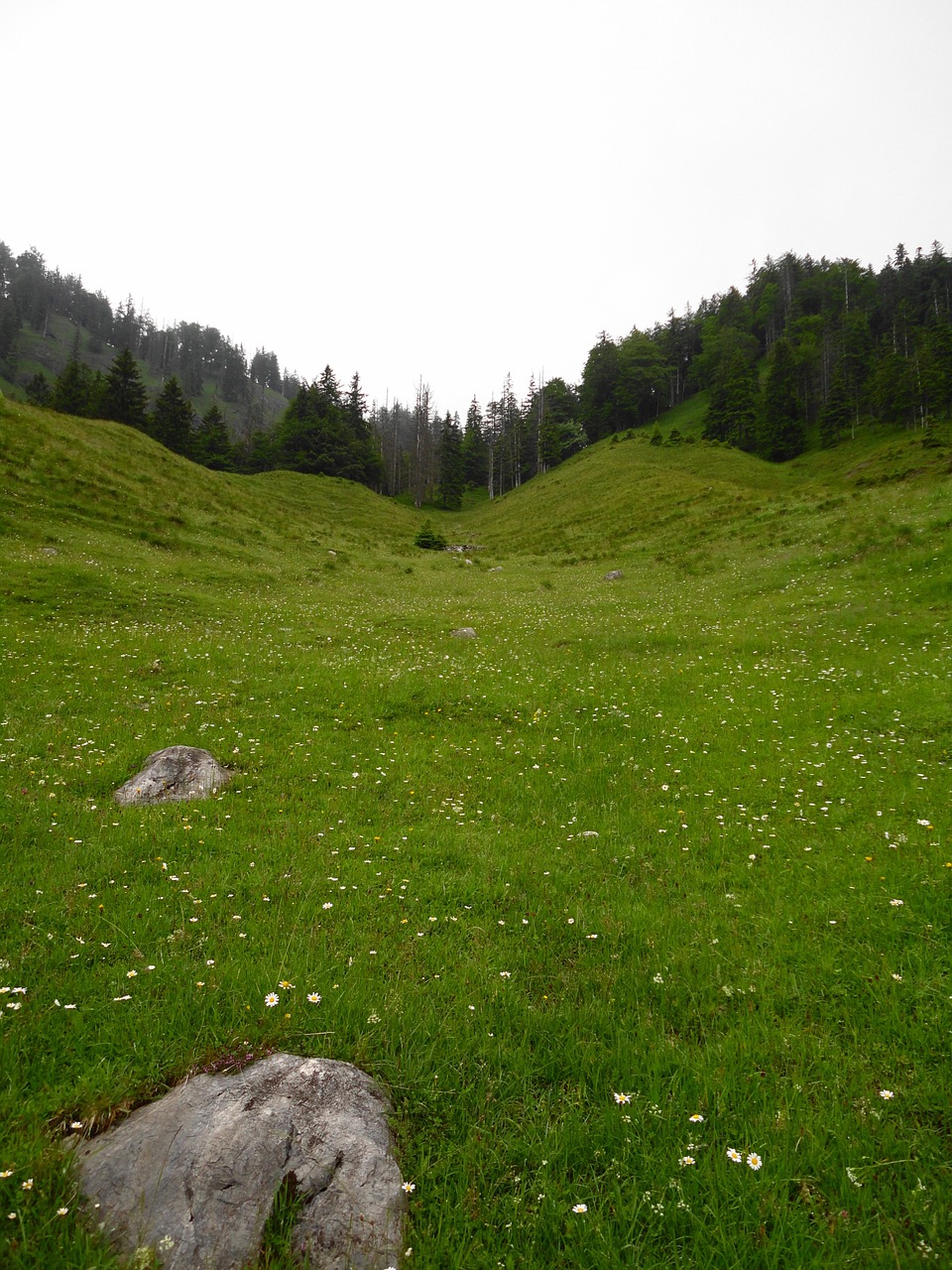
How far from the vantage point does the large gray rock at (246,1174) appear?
310 centimetres

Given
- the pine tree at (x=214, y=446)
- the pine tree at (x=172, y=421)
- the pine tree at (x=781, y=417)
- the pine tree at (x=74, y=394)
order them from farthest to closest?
1. the pine tree at (x=214, y=446)
2. the pine tree at (x=74, y=394)
3. the pine tree at (x=172, y=421)
4. the pine tree at (x=781, y=417)

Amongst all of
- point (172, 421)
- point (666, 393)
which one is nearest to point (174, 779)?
point (172, 421)

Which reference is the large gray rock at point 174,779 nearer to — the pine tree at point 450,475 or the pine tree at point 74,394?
the pine tree at point 450,475

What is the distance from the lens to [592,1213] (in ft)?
11.1

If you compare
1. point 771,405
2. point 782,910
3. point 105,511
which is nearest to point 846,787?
point 782,910

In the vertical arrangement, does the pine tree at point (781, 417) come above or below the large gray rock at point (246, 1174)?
above

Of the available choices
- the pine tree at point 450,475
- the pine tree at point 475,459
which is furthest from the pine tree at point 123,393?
the pine tree at point 475,459

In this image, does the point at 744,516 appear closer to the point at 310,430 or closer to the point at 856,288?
the point at 310,430

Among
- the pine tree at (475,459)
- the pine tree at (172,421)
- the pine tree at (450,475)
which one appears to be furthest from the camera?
the pine tree at (475,459)

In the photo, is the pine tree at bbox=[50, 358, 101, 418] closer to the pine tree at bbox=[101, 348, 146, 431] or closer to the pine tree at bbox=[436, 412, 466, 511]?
the pine tree at bbox=[101, 348, 146, 431]

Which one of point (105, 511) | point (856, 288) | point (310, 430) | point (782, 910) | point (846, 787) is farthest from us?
point (856, 288)

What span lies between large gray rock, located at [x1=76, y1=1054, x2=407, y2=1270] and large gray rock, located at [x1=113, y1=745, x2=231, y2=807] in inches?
220

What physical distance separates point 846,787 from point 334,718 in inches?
389

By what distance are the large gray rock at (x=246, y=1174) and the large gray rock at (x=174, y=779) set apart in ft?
18.3
